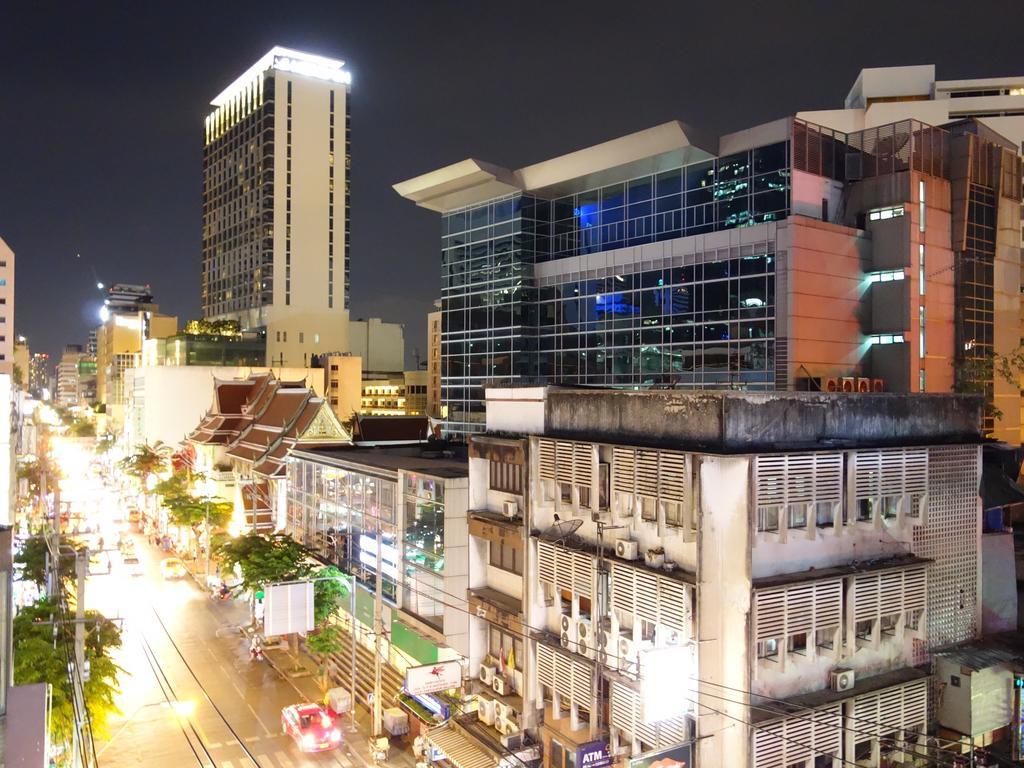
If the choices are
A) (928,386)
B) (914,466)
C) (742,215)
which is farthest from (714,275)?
(914,466)

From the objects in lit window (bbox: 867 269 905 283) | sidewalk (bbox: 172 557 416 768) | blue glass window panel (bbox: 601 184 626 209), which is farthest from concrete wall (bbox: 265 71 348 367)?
lit window (bbox: 867 269 905 283)

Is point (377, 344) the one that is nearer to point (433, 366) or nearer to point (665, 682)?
point (433, 366)

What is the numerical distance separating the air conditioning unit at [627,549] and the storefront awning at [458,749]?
32.1 feet

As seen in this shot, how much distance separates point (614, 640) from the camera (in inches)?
975

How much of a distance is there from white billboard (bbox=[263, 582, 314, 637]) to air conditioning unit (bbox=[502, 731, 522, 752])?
8.03 meters

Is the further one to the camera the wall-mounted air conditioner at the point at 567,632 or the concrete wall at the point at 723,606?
the wall-mounted air conditioner at the point at 567,632

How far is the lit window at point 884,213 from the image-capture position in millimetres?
53000

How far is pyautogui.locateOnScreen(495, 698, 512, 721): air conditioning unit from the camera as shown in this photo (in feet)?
96.8

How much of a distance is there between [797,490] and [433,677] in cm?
1547

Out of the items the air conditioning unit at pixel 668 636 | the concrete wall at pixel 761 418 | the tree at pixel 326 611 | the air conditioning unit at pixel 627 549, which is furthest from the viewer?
the tree at pixel 326 611

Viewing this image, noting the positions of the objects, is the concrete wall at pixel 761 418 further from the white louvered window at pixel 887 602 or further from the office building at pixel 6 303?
the office building at pixel 6 303

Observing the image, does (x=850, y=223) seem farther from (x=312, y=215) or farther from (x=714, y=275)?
(x=312, y=215)

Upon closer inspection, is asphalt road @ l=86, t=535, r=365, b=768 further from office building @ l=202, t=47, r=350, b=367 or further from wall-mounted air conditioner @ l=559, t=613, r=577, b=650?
office building @ l=202, t=47, r=350, b=367

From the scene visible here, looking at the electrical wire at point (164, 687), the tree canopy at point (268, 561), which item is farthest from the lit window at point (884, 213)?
the electrical wire at point (164, 687)
